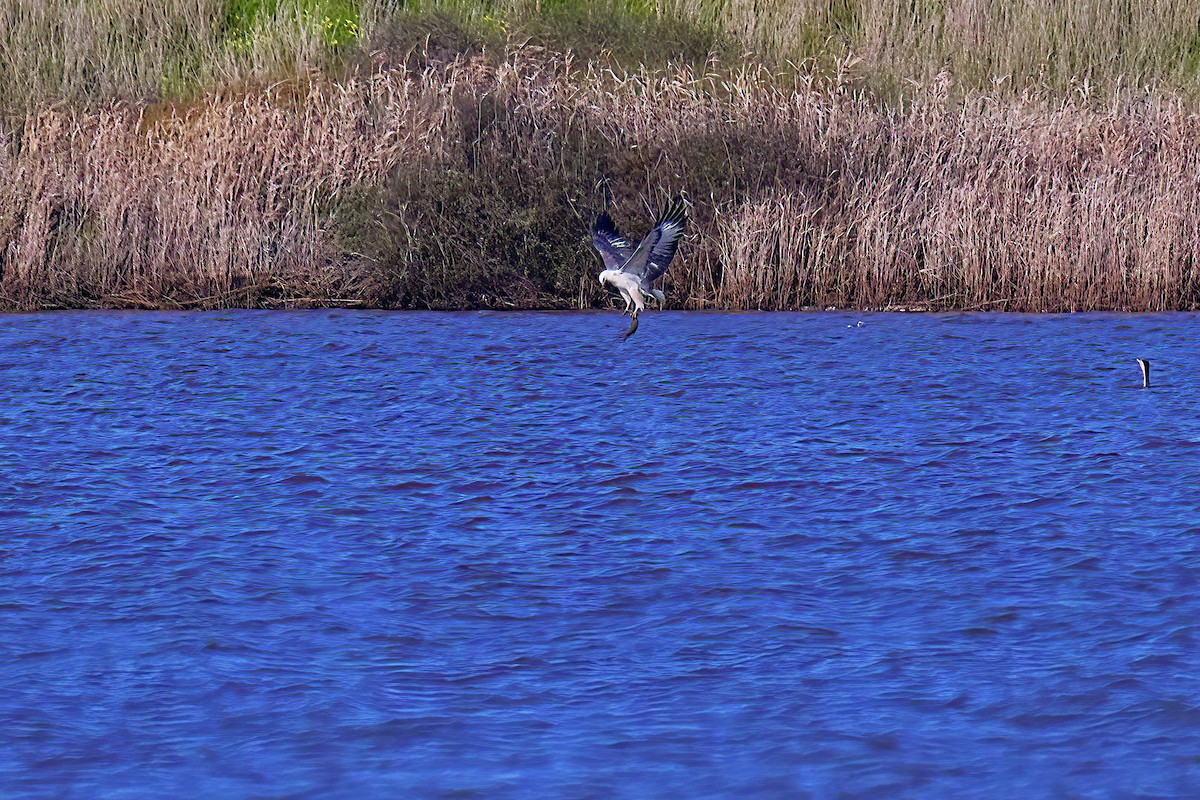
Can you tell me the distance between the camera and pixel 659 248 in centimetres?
1071

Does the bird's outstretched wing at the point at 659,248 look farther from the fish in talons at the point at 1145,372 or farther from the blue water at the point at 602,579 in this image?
the fish in talons at the point at 1145,372

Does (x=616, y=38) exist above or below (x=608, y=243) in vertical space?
above

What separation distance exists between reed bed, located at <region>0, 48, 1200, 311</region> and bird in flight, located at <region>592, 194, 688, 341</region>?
9.48 feet

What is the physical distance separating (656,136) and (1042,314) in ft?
11.3

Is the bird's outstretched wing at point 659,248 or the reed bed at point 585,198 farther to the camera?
the reed bed at point 585,198

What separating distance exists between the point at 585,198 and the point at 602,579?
8.05 meters

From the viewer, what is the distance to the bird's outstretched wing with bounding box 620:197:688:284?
1047 centimetres

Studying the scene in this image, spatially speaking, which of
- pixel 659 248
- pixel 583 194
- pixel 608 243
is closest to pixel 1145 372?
pixel 659 248

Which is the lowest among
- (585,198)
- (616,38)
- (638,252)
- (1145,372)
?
(1145,372)

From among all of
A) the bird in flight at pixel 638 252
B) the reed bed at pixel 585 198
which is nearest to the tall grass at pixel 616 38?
the reed bed at pixel 585 198

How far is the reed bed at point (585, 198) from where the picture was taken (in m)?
13.4

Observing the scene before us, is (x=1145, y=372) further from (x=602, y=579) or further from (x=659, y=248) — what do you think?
(x=602, y=579)

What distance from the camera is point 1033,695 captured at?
5074 mm

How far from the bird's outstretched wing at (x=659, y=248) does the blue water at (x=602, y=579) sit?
806mm
